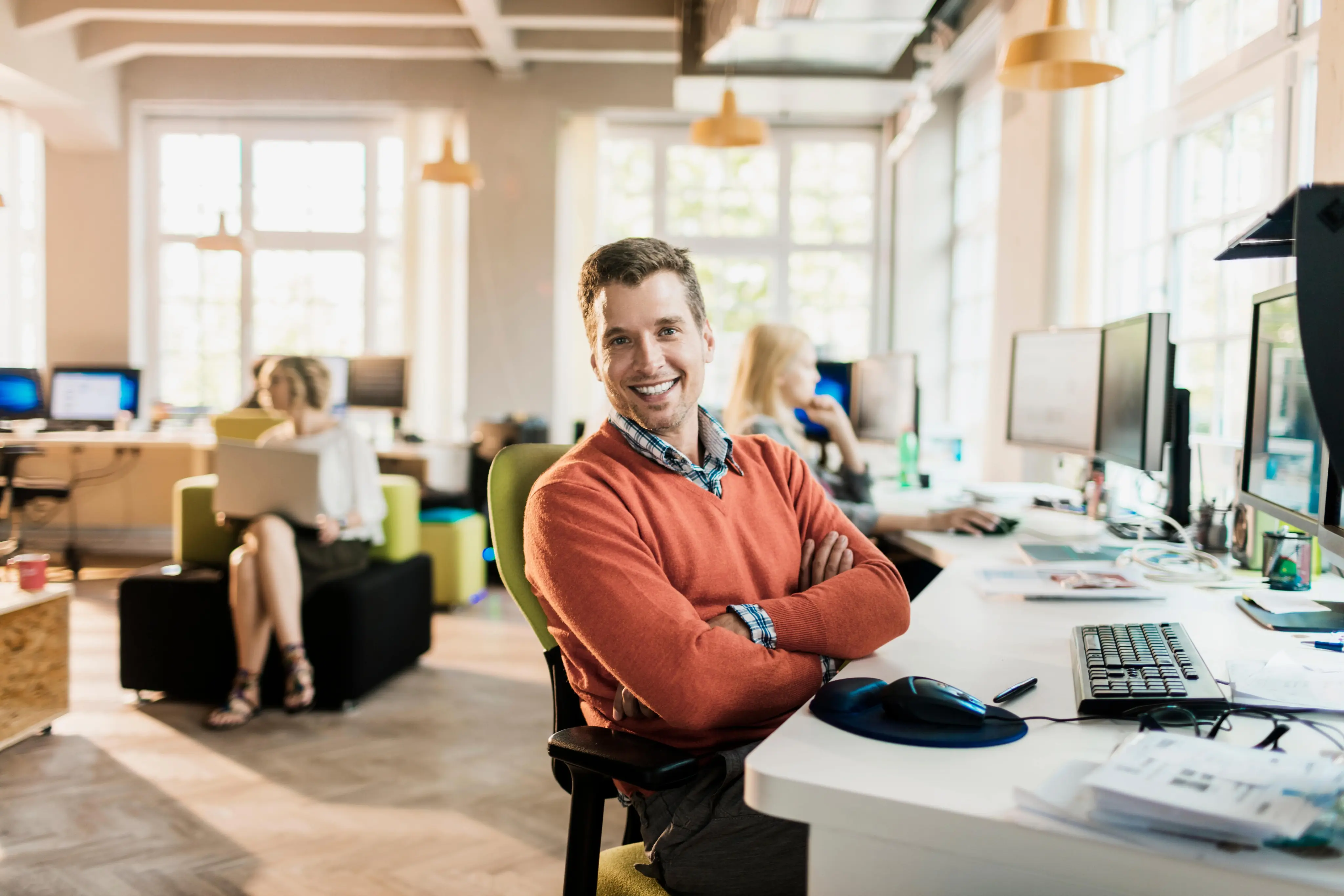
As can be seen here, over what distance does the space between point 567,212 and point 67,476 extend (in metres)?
3.81

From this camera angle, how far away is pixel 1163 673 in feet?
3.79

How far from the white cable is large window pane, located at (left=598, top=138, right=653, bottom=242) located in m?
5.46

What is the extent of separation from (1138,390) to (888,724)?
5.45ft

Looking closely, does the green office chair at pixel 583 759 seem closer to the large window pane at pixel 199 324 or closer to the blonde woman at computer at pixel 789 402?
the blonde woman at computer at pixel 789 402

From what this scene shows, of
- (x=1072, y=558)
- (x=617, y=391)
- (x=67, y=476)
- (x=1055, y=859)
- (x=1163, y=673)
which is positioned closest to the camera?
(x=1055, y=859)

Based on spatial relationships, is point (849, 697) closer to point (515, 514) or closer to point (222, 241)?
point (515, 514)

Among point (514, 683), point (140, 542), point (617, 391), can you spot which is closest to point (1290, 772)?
point (617, 391)

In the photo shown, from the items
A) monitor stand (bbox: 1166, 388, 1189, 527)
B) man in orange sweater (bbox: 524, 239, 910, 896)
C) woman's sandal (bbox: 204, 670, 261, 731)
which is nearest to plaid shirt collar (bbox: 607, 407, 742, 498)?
man in orange sweater (bbox: 524, 239, 910, 896)

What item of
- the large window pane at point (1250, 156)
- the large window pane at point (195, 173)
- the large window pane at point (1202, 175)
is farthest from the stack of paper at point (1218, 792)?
the large window pane at point (195, 173)

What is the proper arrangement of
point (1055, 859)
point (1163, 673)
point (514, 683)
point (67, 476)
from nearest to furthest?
point (1055, 859)
point (1163, 673)
point (514, 683)
point (67, 476)

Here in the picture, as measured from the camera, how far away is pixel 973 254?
6.36m

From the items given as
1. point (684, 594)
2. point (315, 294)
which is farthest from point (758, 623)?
point (315, 294)

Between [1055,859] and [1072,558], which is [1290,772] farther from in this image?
[1072,558]

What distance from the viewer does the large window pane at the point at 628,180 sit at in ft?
23.7
